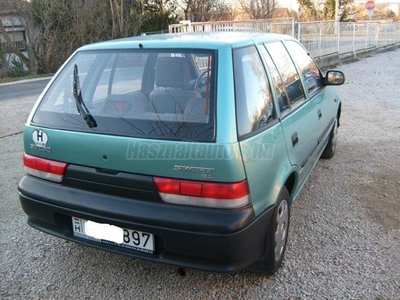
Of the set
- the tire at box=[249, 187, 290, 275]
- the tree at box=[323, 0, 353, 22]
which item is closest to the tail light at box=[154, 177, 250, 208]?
the tire at box=[249, 187, 290, 275]

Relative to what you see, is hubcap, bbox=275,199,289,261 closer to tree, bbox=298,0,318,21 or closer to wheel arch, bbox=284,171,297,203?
wheel arch, bbox=284,171,297,203

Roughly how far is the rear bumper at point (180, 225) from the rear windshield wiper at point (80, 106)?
1.46ft

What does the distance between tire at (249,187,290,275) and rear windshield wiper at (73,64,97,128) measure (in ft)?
4.30

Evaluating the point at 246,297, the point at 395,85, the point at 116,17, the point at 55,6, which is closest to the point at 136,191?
the point at 246,297

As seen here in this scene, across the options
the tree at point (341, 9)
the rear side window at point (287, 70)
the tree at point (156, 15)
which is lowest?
the rear side window at point (287, 70)

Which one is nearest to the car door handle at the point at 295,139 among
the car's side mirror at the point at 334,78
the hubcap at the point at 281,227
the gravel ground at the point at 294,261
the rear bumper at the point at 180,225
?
the hubcap at the point at 281,227

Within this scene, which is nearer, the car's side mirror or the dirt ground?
the dirt ground

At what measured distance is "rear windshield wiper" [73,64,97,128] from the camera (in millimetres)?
2406

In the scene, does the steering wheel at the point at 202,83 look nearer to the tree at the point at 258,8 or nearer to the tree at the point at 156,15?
the tree at the point at 156,15

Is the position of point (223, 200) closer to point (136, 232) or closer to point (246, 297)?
point (136, 232)

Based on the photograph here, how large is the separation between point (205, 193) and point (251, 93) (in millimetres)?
741

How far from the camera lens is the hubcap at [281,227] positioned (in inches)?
103

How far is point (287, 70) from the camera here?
3.24m

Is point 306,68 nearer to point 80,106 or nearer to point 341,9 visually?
point 80,106
